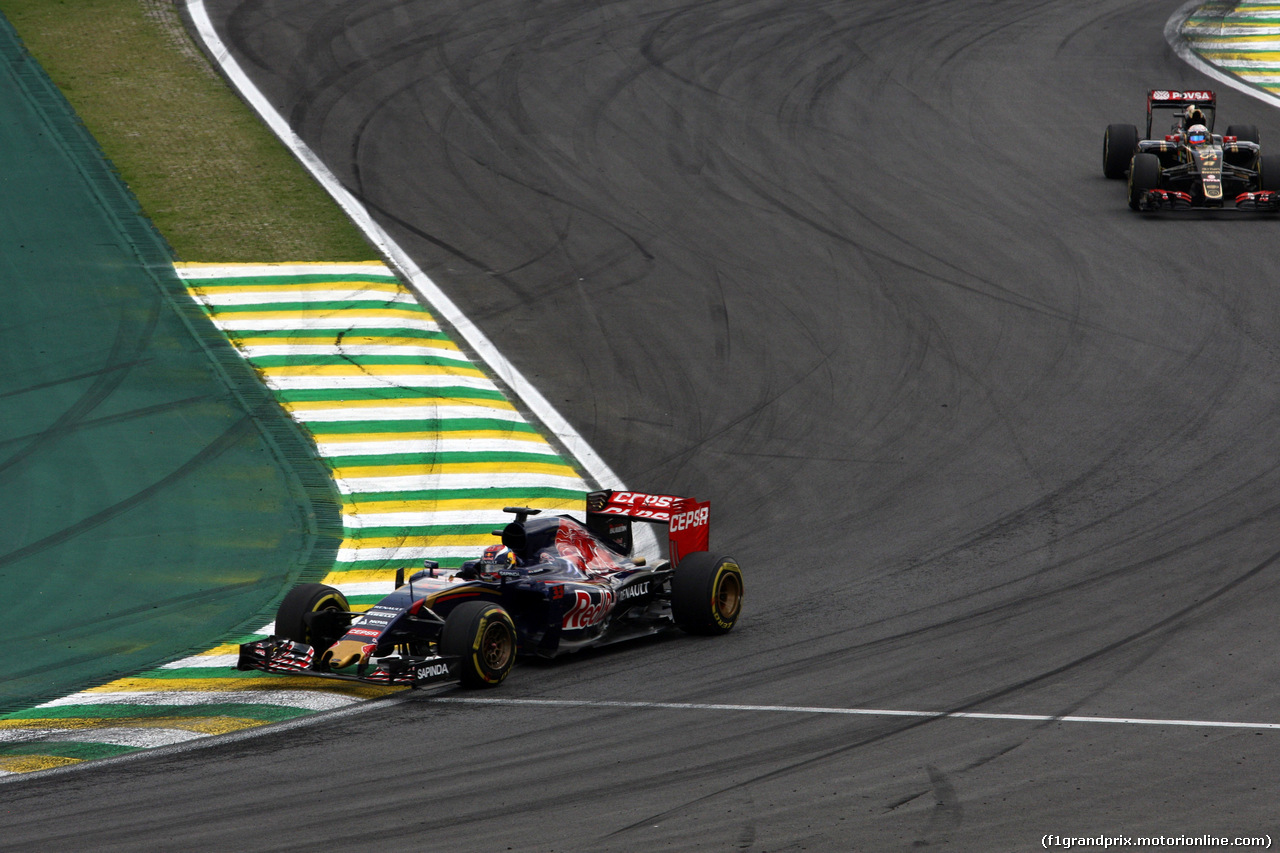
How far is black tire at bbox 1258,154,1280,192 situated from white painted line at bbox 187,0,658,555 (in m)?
13.3

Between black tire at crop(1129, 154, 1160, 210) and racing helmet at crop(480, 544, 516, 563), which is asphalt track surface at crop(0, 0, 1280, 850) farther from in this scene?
racing helmet at crop(480, 544, 516, 563)

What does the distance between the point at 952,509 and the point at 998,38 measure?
20004 mm

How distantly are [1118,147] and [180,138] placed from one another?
52.7ft

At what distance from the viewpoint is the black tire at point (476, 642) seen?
1116 centimetres

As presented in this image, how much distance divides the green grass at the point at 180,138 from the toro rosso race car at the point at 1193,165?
12.5 metres

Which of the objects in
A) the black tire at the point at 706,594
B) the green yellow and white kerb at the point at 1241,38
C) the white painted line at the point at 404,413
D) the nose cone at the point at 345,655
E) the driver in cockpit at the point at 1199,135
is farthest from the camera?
the green yellow and white kerb at the point at 1241,38

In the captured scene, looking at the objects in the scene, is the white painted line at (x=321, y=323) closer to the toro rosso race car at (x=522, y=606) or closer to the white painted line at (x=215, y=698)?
the toro rosso race car at (x=522, y=606)

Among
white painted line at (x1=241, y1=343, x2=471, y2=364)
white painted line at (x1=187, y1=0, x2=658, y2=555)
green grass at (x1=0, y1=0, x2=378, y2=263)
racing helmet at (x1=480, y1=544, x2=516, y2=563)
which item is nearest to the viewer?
racing helmet at (x1=480, y1=544, x2=516, y2=563)

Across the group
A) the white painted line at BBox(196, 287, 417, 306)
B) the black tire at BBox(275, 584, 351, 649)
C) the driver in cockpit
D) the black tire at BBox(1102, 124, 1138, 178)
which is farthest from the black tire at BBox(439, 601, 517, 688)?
the black tire at BBox(1102, 124, 1138, 178)

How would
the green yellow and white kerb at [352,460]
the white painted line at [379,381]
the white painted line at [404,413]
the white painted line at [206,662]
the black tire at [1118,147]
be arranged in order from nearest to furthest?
the green yellow and white kerb at [352,460], the white painted line at [206,662], the white painted line at [404,413], the white painted line at [379,381], the black tire at [1118,147]

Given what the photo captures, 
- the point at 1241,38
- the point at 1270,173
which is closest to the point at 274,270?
the point at 1270,173

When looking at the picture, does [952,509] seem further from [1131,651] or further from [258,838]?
[258,838]

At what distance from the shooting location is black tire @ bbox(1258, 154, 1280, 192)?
24375 mm

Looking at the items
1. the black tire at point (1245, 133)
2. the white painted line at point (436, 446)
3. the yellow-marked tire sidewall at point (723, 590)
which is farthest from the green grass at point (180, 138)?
the black tire at point (1245, 133)
